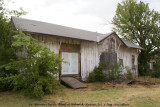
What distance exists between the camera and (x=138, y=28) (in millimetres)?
17812

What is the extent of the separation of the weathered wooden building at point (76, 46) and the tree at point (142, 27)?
18.8 feet

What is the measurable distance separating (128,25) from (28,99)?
15.9 meters

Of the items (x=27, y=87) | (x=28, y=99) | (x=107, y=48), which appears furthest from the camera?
(x=107, y=48)

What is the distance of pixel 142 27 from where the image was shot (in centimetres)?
1769

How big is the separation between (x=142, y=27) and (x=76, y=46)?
11177mm

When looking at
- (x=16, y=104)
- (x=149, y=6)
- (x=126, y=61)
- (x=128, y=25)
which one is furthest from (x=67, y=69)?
(x=149, y=6)

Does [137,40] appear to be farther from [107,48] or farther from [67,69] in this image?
[67,69]

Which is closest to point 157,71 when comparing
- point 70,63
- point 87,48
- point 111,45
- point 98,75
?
point 111,45

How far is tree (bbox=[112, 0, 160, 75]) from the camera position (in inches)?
690

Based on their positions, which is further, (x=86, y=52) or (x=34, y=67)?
(x=86, y=52)

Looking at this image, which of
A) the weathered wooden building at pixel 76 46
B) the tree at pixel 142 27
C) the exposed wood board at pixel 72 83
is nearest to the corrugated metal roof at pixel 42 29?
the weathered wooden building at pixel 76 46

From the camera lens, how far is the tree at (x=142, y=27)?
57.5 feet

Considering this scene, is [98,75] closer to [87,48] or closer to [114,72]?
[114,72]

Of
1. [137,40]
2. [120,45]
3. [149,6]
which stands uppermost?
[149,6]
